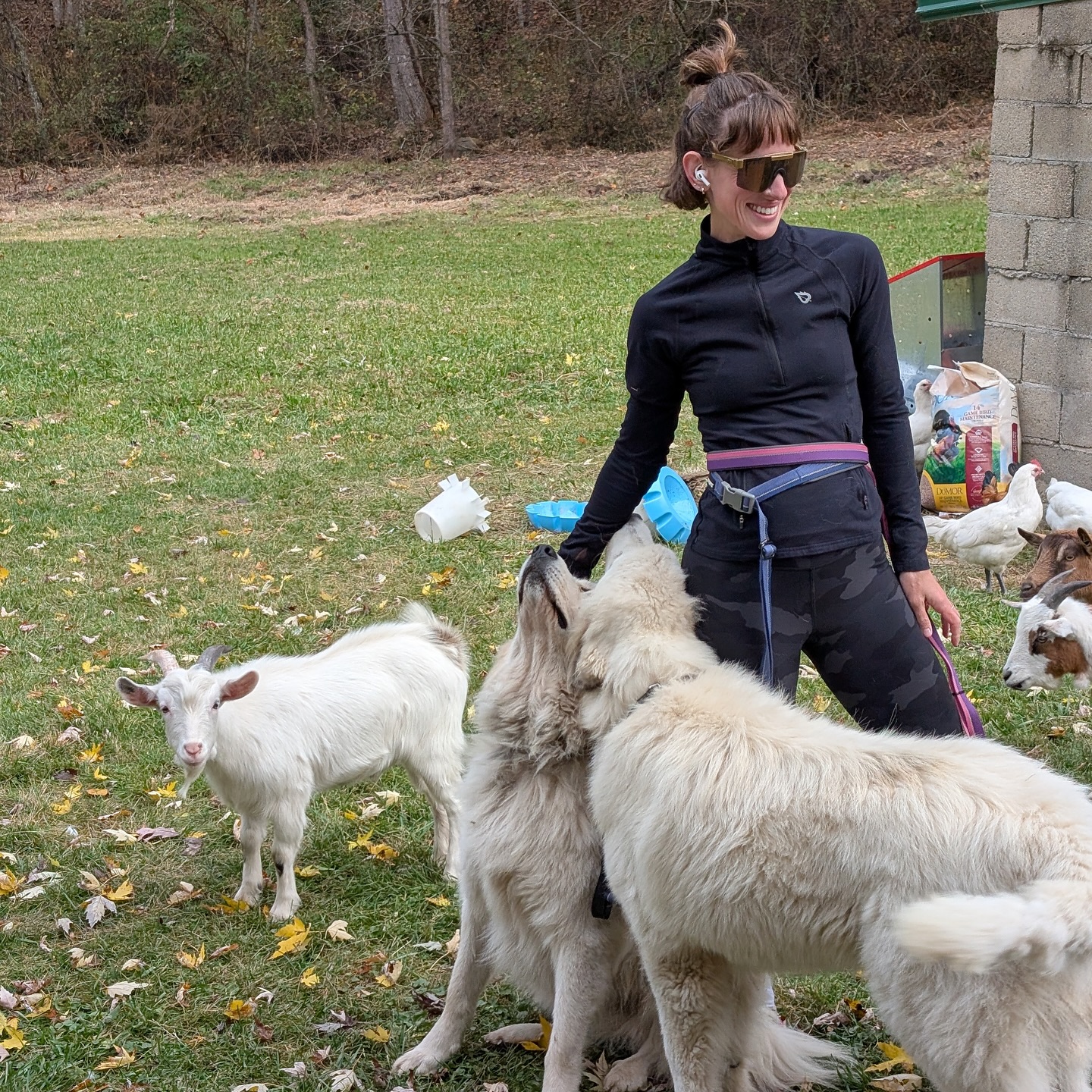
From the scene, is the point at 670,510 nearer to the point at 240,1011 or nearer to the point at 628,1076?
the point at 240,1011

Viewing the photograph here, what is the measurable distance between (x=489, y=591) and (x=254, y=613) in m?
1.35

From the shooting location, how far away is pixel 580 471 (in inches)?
371

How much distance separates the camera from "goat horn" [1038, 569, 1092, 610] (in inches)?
195

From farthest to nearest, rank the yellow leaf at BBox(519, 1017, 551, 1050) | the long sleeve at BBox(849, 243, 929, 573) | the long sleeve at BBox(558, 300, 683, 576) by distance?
1. the yellow leaf at BBox(519, 1017, 551, 1050)
2. the long sleeve at BBox(558, 300, 683, 576)
3. the long sleeve at BBox(849, 243, 929, 573)

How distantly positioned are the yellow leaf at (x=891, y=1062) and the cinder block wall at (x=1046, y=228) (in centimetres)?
Answer: 584

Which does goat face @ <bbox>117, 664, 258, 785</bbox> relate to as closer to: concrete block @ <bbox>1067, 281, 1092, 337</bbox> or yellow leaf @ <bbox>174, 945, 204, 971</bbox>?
yellow leaf @ <bbox>174, 945, 204, 971</bbox>

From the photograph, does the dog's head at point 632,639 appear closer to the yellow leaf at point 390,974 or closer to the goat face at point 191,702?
the yellow leaf at point 390,974

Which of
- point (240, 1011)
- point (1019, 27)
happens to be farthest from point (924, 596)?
point (1019, 27)

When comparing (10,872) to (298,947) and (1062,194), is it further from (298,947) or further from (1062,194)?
(1062,194)

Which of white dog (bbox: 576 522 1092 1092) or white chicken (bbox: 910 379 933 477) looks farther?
white chicken (bbox: 910 379 933 477)

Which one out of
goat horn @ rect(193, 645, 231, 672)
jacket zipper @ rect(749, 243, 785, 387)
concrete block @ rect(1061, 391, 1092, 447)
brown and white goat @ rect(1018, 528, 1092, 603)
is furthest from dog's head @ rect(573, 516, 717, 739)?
concrete block @ rect(1061, 391, 1092, 447)

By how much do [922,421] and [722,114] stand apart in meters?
6.19

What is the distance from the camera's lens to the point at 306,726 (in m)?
4.59

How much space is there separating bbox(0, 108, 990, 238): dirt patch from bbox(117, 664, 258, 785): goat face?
20.6 metres
